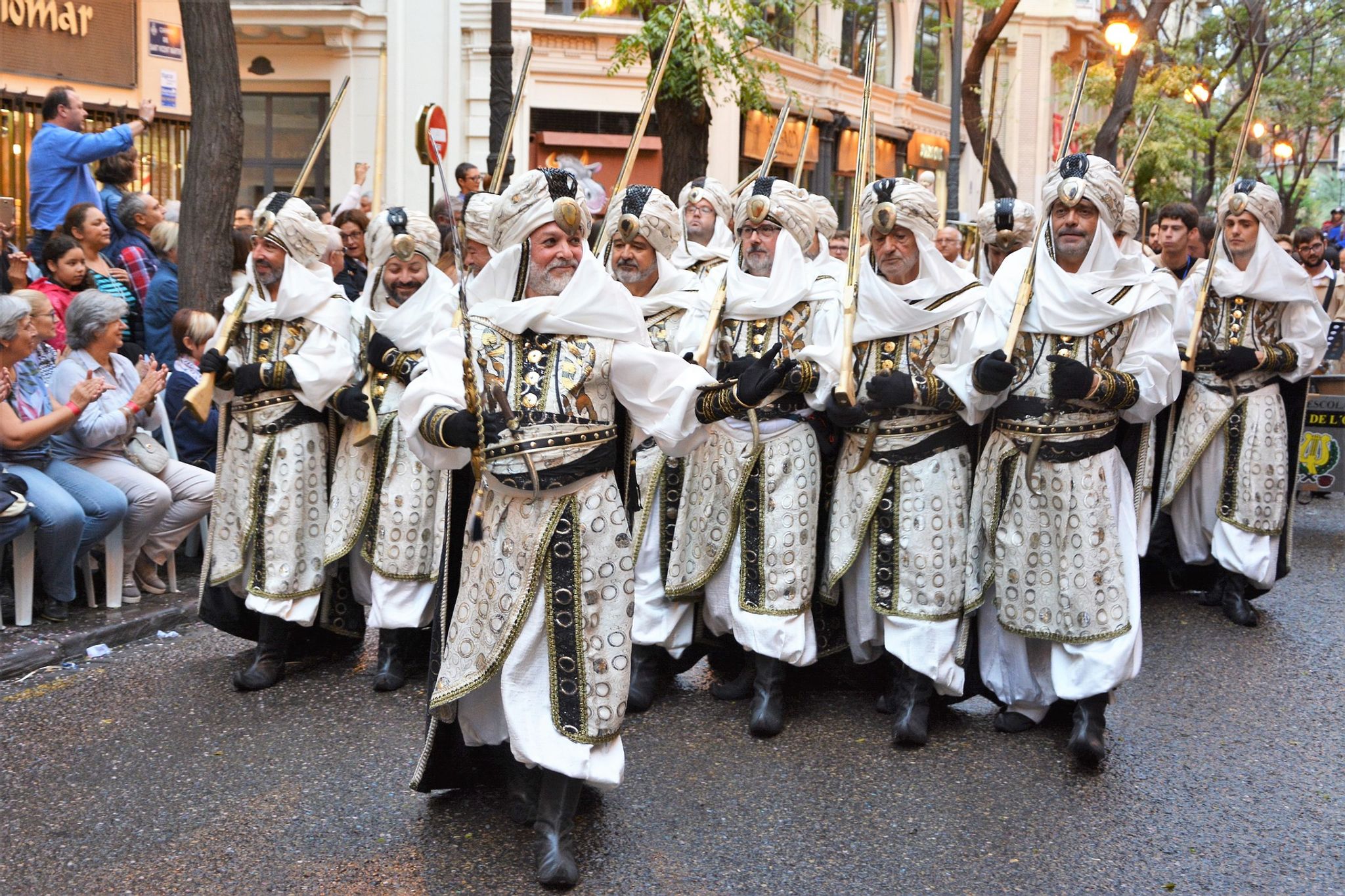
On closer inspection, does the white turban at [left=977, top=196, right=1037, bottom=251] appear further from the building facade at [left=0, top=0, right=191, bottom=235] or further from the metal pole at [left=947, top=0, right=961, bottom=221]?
the metal pole at [left=947, top=0, right=961, bottom=221]

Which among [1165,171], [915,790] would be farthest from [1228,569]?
[1165,171]

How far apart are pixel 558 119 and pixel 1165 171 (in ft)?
43.2

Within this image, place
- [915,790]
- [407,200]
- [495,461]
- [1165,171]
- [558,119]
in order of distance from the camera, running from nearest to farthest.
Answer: [495,461]
[915,790]
[407,200]
[558,119]
[1165,171]

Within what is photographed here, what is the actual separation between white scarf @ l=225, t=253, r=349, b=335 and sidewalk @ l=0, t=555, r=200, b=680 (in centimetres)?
168

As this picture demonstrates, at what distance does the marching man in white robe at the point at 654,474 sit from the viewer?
588 cm

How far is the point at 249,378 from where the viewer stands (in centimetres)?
600

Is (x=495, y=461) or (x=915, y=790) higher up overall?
(x=495, y=461)

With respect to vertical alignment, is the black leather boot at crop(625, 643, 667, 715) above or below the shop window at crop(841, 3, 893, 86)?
below

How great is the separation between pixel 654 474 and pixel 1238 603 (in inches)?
135

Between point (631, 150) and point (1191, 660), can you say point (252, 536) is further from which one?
point (1191, 660)

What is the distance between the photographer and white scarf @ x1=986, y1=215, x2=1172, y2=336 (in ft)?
17.4

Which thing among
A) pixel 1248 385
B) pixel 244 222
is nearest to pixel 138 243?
pixel 244 222

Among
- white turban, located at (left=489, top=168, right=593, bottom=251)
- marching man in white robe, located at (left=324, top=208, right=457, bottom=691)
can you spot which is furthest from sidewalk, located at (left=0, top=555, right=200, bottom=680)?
white turban, located at (left=489, top=168, right=593, bottom=251)

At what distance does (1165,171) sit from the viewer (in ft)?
95.5
